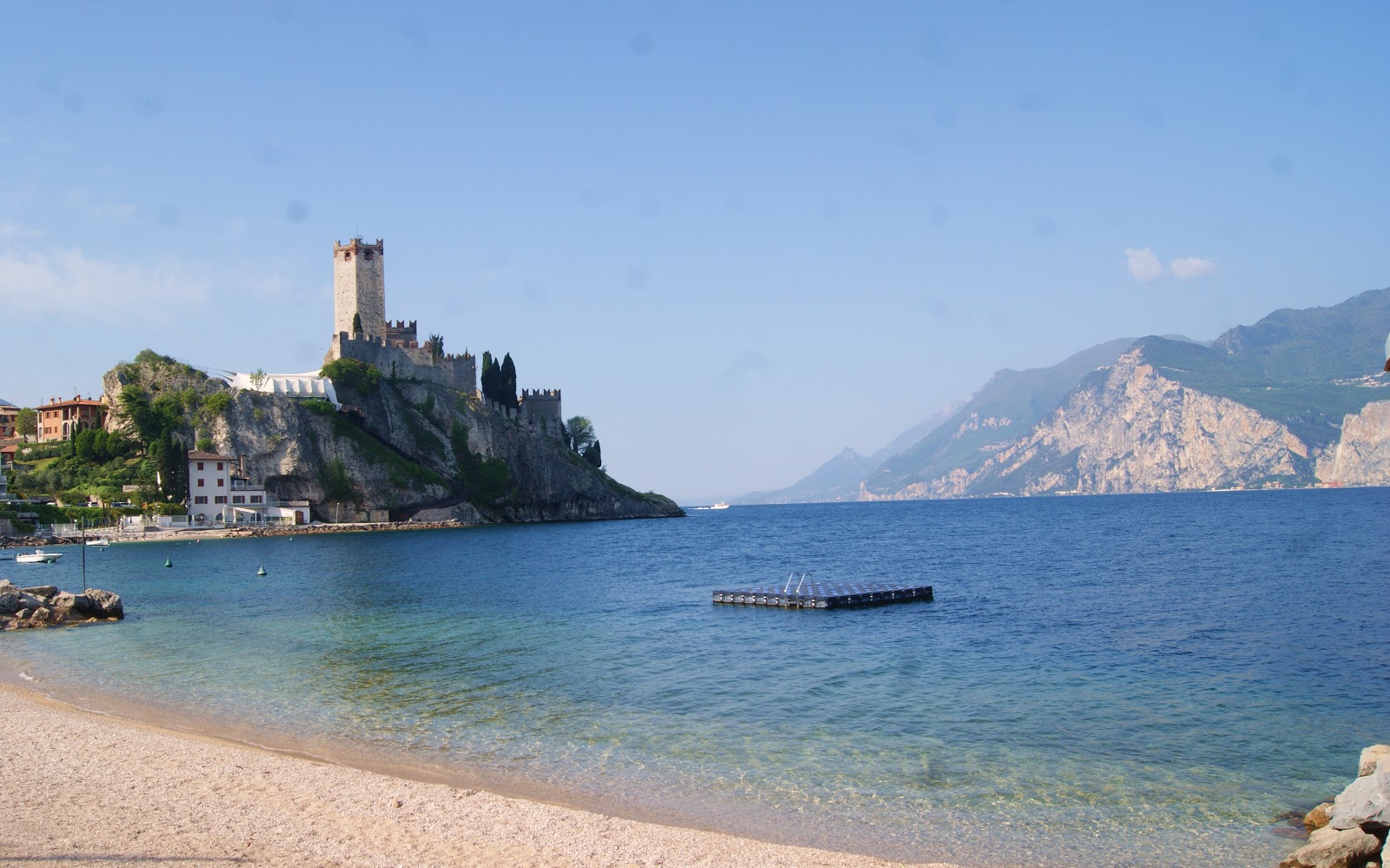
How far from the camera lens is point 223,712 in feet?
61.6

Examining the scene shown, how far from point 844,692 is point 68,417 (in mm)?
104330

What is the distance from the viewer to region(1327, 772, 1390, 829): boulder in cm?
1020

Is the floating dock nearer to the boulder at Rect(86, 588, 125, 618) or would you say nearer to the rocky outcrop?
the boulder at Rect(86, 588, 125, 618)

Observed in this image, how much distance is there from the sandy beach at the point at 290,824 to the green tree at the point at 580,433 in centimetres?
12729

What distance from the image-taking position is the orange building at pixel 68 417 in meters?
97.2

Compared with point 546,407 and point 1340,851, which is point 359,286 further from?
point 1340,851

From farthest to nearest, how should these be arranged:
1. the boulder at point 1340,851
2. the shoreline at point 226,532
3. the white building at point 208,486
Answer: the white building at point 208,486 → the shoreline at point 226,532 → the boulder at point 1340,851

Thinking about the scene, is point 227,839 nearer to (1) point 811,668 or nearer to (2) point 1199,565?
(1) point 811,668

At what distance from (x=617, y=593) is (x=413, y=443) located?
71.1m

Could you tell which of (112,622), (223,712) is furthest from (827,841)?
(112,622)

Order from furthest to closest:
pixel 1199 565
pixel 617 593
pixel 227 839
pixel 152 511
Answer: pixel 152 511 → pixel 1199 565 → pixel 617 593 → pixel 227 839

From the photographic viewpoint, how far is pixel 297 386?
101 meters

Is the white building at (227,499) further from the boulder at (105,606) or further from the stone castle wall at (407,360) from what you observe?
the boulder at (105,606)

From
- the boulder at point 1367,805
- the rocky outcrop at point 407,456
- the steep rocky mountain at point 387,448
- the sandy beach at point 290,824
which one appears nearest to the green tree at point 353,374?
the steep rocky mountain at point 387,448
